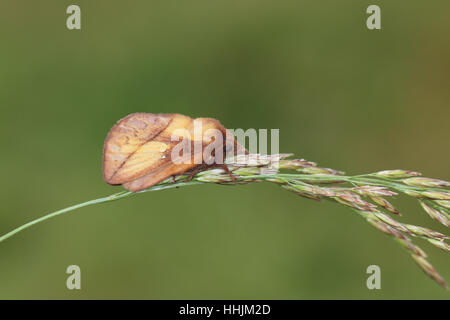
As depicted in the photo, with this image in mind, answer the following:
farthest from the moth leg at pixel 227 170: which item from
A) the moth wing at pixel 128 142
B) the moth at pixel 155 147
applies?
the moth wing at pixel 128 142

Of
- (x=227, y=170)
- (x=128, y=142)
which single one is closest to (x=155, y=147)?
(x=128, y=142)

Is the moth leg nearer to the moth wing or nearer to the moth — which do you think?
the moth

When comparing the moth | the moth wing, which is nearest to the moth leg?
the moth

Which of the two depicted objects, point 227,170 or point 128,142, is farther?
point 227,170

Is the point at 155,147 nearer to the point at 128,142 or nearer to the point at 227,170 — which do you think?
the point at 128,142

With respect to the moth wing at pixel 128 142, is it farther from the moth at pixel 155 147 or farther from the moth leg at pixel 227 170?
the moth leg at pixel 227 170

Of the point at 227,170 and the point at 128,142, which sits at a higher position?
the point at 128,142

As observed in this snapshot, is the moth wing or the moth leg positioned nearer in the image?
the moth wing

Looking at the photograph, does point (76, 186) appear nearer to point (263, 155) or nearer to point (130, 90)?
point (130, 90)

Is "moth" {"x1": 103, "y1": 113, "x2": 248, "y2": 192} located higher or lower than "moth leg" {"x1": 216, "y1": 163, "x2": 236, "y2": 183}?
higher

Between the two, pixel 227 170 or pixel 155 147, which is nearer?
pixel 155 147
